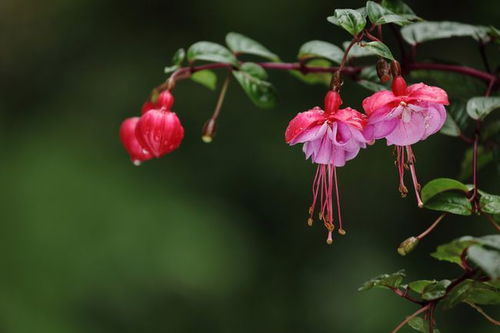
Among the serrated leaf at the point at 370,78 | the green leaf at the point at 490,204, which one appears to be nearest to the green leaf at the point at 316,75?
the serrated leaf at the point at 370,78

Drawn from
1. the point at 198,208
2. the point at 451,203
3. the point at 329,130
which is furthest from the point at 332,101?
the point at 198,208

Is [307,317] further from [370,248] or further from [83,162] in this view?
[83,162]

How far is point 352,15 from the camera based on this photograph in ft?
2.14

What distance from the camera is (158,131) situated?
0.82 metres

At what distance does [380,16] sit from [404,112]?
9cm

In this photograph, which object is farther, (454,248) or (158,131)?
(158,131)

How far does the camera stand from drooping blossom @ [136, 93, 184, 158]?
32.2 inches

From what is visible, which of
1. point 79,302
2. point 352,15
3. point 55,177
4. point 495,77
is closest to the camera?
point 352,15

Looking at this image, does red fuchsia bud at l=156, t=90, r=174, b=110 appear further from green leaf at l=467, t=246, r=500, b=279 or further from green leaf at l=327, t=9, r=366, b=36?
green leaf at l=467, t=246, r=500, b=279

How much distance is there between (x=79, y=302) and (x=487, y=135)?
1.47 m

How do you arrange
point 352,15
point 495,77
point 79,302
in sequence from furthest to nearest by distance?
1. point 79,302
2. point 495,77
3. point 352,15

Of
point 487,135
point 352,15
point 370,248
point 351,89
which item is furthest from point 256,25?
point 352,15

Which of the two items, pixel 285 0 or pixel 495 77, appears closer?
pixel 495 77

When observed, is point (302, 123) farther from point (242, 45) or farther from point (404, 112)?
point (242, 45)
